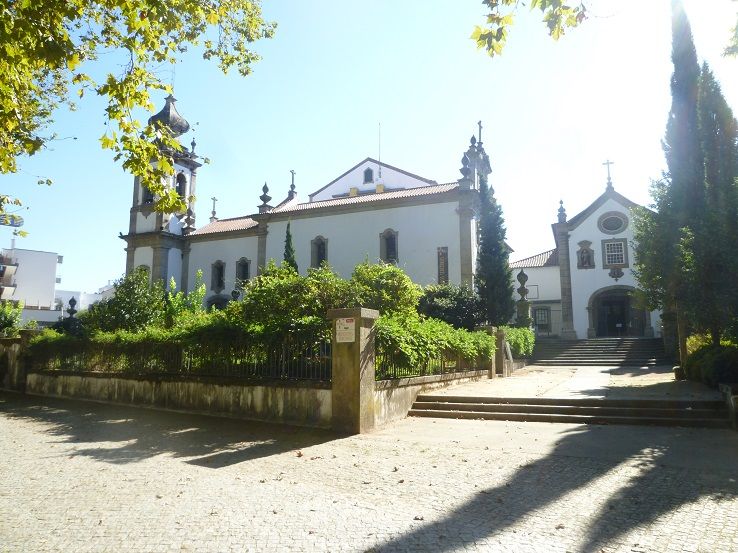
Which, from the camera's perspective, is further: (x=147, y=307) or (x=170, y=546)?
(x=147, y=307)

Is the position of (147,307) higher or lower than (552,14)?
lower

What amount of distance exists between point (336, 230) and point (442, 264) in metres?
7.59

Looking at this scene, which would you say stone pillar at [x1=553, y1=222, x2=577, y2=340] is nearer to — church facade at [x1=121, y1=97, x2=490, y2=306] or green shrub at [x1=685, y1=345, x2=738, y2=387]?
church facade at [x1=121, y1=97, x2=490, y2=306]

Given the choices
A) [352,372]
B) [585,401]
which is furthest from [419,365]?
[585,401]

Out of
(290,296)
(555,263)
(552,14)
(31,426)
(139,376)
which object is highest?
(555,263)

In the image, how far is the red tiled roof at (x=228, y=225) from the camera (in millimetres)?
36688

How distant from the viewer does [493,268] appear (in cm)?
2562

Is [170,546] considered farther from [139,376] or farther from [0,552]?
[139,376]

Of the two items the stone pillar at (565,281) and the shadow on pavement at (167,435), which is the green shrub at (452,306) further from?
the shadow on pavement at (167,435)

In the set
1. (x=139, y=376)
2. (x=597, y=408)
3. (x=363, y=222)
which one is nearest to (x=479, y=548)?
(x=597, y=408)

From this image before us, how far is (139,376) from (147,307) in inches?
297

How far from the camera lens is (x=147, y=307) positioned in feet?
62.8

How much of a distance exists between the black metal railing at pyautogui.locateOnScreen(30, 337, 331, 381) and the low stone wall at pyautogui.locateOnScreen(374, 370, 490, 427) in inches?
40.7

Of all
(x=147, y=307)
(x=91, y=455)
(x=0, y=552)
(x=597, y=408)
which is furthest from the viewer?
(x=147, y=307)
